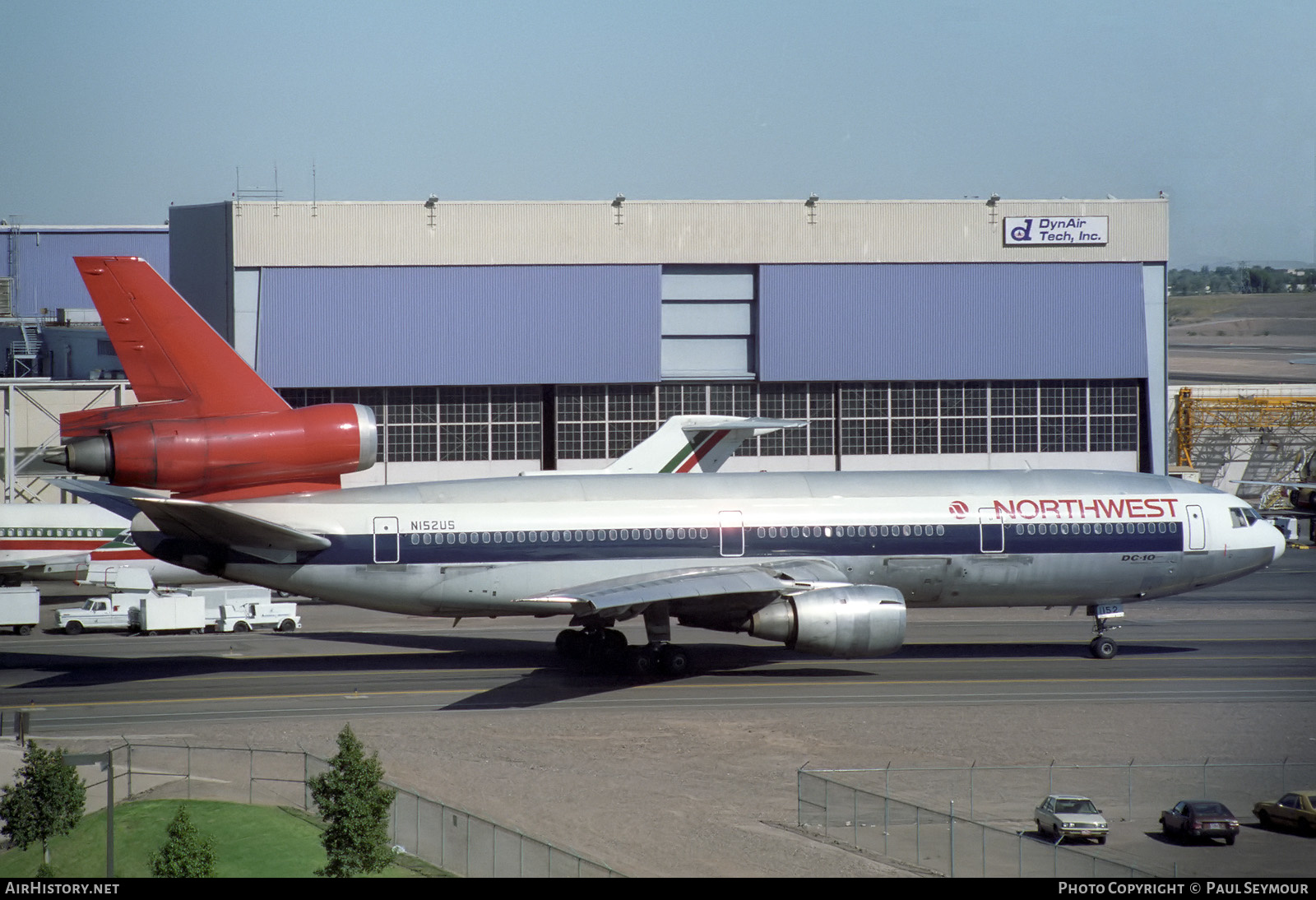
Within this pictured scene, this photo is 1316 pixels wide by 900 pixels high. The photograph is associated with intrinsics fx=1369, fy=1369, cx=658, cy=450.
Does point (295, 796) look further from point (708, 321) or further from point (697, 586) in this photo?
point (708, 321)

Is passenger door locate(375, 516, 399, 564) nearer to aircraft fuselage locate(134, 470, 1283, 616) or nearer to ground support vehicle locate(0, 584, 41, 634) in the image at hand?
aircraft fuselage locate(134, 470, 1283, 616)

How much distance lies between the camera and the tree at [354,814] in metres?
23.4

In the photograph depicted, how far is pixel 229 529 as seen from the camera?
35906 millimetres

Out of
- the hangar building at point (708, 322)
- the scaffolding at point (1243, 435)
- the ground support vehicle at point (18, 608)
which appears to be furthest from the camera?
the scaffolding at point (1243, 435)

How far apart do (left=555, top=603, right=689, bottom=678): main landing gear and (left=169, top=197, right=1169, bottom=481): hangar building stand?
3270 centimetres

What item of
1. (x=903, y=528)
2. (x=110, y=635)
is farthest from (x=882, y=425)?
(x=110, y=635)

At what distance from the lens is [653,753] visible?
30391mm

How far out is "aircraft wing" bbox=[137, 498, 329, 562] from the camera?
113 ft

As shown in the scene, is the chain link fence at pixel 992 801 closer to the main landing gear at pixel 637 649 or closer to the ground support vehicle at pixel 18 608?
the main landing gear at pixel 637 649

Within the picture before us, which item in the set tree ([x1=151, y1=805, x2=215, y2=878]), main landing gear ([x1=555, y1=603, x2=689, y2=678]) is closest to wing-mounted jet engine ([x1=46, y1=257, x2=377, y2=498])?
main landing gear ([x1=555, y1=603, x2=689, y2=678])

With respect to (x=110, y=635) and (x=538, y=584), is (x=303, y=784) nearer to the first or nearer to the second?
(x=538, y=584)

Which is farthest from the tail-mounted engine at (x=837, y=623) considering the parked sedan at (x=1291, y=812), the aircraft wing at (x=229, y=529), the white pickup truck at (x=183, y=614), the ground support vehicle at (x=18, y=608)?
the ground support vehicle at (x=18, y=608)

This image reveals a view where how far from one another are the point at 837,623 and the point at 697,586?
12.4ft

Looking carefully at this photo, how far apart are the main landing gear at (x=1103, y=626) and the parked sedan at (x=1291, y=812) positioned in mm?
15591
